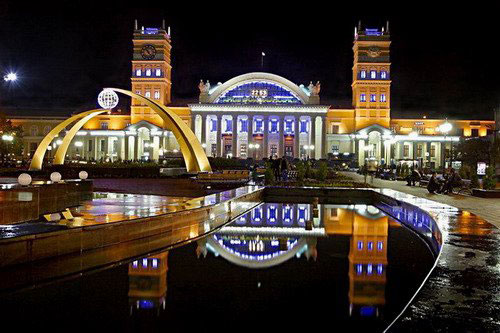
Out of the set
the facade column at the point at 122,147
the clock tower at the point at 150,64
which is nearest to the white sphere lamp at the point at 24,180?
the clock tower at the point at 150,64

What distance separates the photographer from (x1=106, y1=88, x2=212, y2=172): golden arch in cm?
2947

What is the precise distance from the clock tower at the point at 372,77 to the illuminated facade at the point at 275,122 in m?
0.16

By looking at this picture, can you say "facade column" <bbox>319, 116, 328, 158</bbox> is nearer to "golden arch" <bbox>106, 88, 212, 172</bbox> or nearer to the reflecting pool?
"golden arch" <bbox>106, 88, 212, 172</bbox>

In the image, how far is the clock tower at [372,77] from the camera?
3324 inches

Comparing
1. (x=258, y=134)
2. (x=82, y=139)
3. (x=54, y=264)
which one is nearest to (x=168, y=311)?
(x=54, y=264)

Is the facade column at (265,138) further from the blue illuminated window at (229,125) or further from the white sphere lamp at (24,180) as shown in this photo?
the white sphere lamp at (24,180)

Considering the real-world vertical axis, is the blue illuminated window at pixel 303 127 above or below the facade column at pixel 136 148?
above

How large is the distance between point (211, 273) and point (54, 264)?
2.52 meters

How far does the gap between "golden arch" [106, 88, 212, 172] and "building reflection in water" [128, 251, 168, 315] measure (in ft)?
67.4

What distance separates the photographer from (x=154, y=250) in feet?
33.2

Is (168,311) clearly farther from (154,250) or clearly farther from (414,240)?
(414,240)

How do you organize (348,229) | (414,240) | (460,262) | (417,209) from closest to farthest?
(460,262), (414,240), (348,229), (417,209)

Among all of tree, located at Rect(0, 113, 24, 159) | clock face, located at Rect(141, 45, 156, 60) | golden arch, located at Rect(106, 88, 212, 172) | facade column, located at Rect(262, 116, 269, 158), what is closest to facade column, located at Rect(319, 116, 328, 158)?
facade column, located at Rect(262, 116, 269, 158)

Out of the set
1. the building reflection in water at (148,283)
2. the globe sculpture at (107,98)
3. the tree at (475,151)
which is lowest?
the building reflection in water at (148,283)
